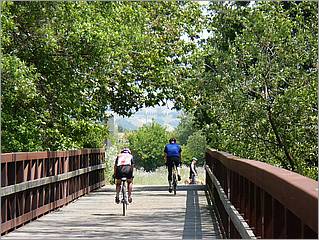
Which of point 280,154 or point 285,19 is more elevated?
point 285,19

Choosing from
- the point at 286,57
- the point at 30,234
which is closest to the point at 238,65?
the point at 286,57

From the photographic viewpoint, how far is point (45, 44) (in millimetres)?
17078

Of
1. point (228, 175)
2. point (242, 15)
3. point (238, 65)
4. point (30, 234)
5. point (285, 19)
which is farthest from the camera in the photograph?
point (242, 15)

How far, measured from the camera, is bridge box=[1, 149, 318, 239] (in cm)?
461

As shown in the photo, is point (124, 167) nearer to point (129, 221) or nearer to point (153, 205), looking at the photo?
point (153, 205)

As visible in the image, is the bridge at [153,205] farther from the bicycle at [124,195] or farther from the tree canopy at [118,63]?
the tree canopy at [118,63]

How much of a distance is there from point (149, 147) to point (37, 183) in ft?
171

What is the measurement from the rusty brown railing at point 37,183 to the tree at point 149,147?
43.2 m

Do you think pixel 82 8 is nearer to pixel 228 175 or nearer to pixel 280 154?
pixel 280 154

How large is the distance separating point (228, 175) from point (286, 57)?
7.59m

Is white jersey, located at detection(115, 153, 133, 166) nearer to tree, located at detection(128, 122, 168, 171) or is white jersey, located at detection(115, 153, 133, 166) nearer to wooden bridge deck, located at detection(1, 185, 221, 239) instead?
wooden bridge deck, located at detection(1, 185, 221, 239)

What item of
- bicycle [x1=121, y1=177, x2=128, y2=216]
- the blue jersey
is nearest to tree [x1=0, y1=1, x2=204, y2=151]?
bicycle [x1=121, y1=177, x2=128, y2=216]

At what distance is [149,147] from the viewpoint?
6775 centimetres

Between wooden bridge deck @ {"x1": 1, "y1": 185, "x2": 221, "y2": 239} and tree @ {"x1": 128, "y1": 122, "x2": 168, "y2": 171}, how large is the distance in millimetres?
44984
